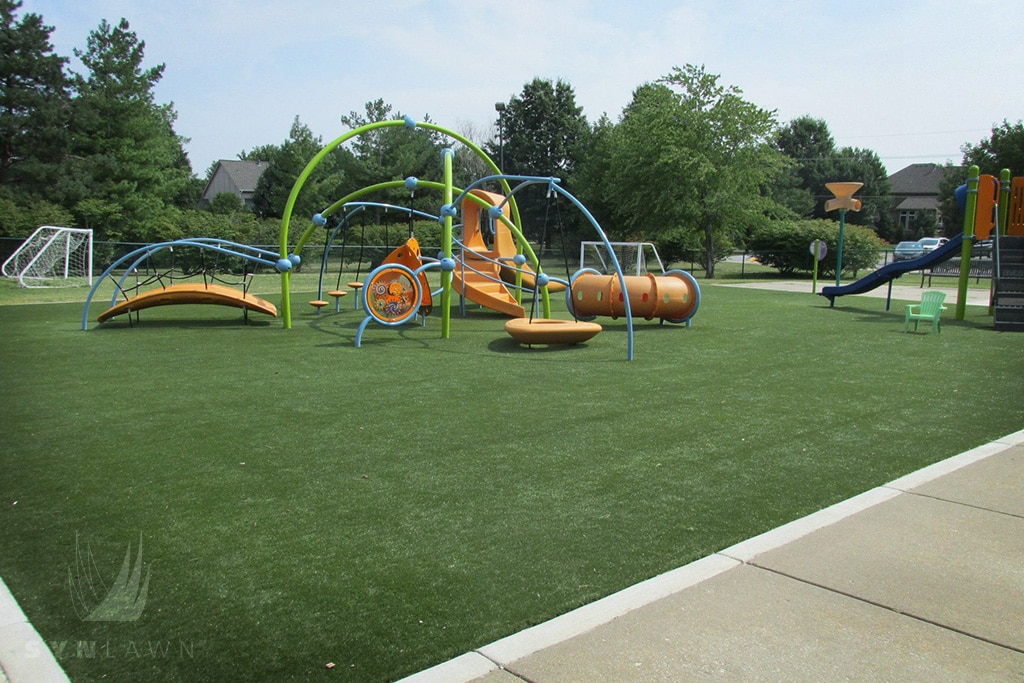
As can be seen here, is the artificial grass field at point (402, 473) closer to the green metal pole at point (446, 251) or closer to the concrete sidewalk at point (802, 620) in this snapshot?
the concrete sidewalk at point (802, 620)

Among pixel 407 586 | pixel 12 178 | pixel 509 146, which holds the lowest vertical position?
pixel 407 586

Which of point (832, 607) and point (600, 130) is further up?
point (600, 130)

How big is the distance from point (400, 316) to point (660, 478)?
857cm

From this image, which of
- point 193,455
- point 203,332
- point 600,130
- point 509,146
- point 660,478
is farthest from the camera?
point 509,146

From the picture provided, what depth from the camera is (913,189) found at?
86438 mm

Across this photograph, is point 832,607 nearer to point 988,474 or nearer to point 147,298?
point 988,474

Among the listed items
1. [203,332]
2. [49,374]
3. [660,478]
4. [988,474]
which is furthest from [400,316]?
[988,474]

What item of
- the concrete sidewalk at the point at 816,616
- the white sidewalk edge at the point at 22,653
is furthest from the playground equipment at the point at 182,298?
the concrete sidewalk at the point at 816,616

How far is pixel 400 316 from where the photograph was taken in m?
13.5

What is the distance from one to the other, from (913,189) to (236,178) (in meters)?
69.9

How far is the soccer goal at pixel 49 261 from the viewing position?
23906mm

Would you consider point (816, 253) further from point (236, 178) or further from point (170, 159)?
point (236, 178)

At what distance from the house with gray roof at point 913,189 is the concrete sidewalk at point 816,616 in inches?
3272

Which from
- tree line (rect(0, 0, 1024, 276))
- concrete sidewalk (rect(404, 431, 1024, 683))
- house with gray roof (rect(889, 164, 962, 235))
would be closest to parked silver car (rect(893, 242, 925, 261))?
tree line (rect(0, 0, 1024, 276))
